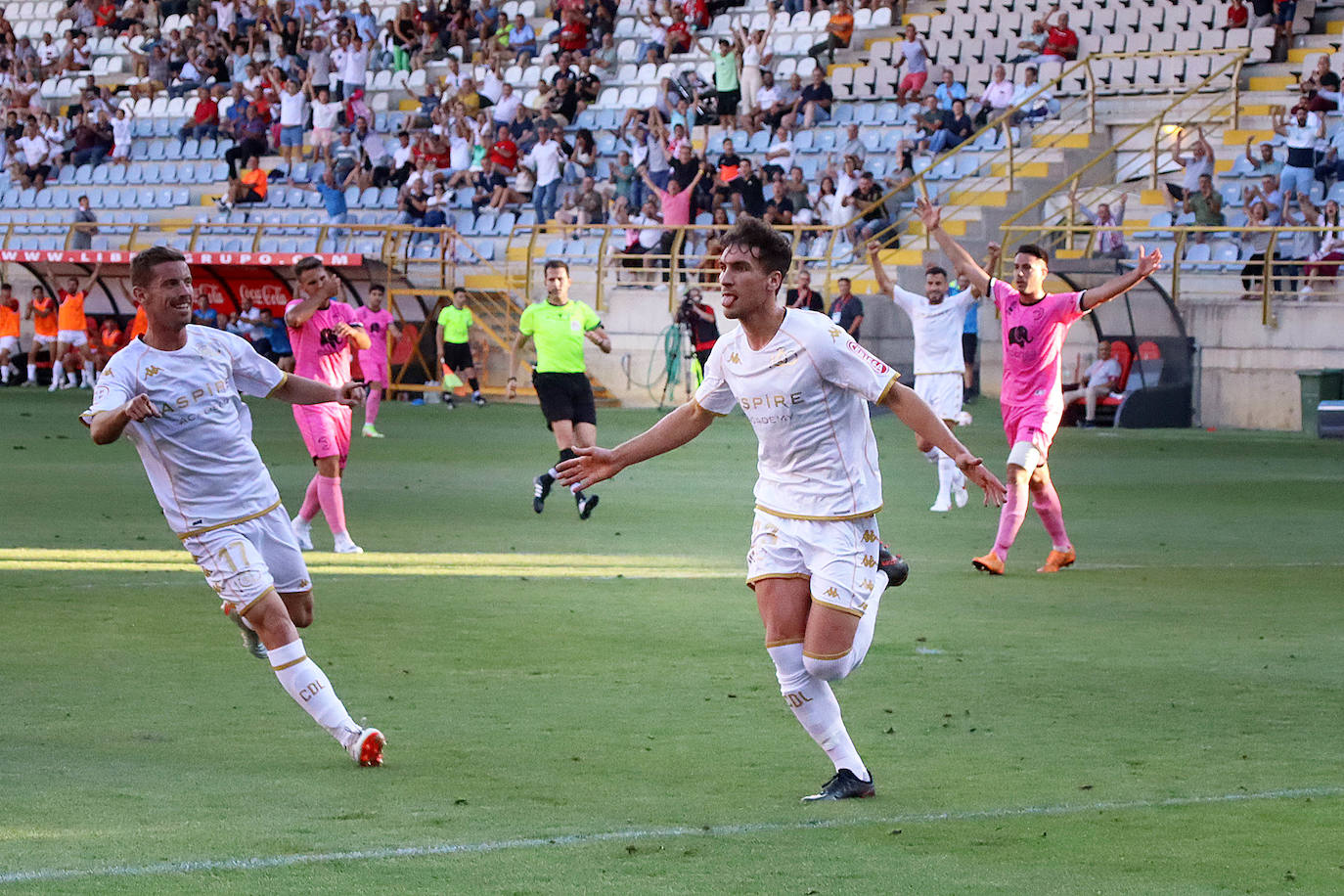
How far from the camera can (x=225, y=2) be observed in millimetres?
44188

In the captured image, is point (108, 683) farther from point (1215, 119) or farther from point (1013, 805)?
point (1215, 119)

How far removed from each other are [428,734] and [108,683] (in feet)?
5.94

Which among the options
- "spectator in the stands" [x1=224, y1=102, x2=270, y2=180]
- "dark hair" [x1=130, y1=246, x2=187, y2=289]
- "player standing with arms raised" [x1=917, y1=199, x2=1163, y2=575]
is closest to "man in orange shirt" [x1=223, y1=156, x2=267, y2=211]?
"spectator in the stands" [x1=224, y1=102, x2=270, y2=180]

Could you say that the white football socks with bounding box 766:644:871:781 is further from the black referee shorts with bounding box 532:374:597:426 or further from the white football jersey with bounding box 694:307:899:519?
the black referee shorts with bounding box 532:374:597:426

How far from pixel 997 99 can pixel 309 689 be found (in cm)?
2666

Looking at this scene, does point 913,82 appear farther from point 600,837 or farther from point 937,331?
point 600,837

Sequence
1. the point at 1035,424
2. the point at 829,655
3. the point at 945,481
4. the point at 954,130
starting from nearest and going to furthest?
the point at 829,655
the point at 1035,424
the point at 945,481
the point at 954,130

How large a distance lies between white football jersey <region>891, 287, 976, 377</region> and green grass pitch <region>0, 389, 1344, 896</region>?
8.10 ft

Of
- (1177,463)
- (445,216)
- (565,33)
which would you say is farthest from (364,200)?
(1177,463)

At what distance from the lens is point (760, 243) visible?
647 centimetres

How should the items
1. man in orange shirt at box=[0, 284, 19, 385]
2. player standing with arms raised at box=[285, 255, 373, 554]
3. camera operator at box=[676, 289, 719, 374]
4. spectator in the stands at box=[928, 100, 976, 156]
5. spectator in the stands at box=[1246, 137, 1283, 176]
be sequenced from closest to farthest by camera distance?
player standing with arms raised at box=[285, 255, 373, 554], spectator in the stands at box=[1246, 137, 1283, 176], camera operator at box=[676, 289, 719, 374], spectator in the stands at box=[928, 100, 976, 156], man in orange shirt at box=[0, 284, 19, 385]

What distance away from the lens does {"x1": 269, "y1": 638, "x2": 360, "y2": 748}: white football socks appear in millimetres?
6957

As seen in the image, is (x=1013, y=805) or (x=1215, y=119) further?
(x=1215, y=119)

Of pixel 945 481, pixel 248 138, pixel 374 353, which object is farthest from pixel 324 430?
pixel 248 138
